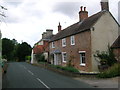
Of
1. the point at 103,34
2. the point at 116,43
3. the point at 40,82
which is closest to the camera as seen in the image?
the point at 40,82

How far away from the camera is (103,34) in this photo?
2347 centimetres

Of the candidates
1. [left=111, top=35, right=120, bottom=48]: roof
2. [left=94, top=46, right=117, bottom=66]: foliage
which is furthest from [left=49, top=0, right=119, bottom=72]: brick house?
[left=94, top=46, right=117, bottom=66]: foliage

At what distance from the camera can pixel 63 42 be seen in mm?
32969

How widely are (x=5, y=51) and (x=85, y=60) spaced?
68.5 m

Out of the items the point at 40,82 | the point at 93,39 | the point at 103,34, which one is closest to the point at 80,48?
the point at 93,39

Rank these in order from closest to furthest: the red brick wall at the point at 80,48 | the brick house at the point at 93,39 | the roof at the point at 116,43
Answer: the roof at the point at 116,43
the brick house at the point at 93,39
the red brick wall at the point at 80,48

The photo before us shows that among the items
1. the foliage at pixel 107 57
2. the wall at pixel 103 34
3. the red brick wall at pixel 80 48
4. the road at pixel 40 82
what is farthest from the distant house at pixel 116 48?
the road at pixel 40 82

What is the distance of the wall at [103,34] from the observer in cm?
2272

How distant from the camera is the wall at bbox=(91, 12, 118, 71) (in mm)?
22719

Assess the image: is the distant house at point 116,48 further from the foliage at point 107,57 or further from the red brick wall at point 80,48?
the red brick wall at point 80,48

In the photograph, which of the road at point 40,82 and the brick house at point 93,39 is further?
the brick house at point 93,39

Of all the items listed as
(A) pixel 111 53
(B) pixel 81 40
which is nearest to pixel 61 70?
(B) pixel 81 40

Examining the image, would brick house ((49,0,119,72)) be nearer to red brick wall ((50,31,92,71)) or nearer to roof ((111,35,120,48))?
red brick wall ((50,31,92,71))

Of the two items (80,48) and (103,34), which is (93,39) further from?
(80,48)
